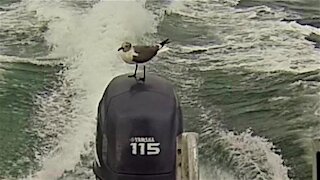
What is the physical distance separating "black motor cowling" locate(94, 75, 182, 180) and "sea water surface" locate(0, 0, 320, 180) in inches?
29.4

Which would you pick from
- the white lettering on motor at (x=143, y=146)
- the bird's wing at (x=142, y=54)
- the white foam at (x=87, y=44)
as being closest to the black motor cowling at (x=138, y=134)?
the white lettering on motor at (x=143, y=146)

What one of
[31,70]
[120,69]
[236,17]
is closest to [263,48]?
[236,17]

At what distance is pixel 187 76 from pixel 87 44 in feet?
1.06

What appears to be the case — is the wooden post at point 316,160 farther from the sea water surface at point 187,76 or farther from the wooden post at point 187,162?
the wooden post at point 187,162

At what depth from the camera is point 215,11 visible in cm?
230

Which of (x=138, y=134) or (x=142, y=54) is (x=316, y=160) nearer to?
(x=142, y=54)

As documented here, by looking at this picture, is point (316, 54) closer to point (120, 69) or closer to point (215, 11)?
point (215, 11)

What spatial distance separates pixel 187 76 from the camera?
2305mm

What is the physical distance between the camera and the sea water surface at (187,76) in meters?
2.28

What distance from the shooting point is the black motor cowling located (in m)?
1.47

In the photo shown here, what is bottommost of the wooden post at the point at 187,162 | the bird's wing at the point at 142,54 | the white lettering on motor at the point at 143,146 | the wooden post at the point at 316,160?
the wooden post at the point at 316,160

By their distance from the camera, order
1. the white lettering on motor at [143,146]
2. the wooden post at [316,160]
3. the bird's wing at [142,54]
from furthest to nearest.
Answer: the wooden post at [316,160] < the bird's wing at [142,54] < the white lettering on motor at [143,146]

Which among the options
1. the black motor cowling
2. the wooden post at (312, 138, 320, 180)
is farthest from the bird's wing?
the wooden post at (312, 138, 320, 180)

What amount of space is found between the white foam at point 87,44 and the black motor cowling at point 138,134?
74cm
